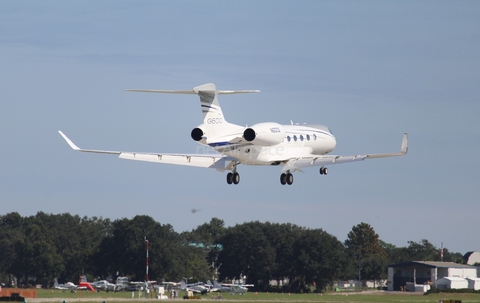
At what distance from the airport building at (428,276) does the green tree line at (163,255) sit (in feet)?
23.0

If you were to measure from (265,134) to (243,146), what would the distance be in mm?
1705

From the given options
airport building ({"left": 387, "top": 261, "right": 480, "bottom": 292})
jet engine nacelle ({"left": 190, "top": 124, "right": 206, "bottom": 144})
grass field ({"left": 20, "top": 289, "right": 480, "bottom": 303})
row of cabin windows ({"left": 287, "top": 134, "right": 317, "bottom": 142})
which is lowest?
grass field ({"left": 20, "top": 289, "right": 480, "bottom": 303})

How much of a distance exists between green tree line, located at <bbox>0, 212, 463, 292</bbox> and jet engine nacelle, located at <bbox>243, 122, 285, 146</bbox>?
5680 centimetres

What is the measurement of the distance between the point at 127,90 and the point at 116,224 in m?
68.6

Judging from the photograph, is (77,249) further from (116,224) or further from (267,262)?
(267,262)

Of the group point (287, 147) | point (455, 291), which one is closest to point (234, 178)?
point (287, 147)

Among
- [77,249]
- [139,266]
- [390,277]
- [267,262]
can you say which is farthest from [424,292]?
[77,249]

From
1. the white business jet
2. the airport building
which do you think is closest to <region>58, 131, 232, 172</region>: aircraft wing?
the white business jet

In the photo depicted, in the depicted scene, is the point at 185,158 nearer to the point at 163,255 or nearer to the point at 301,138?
the point at 301,138

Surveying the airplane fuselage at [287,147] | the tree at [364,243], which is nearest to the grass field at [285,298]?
the airplane fuselage at [287,147]

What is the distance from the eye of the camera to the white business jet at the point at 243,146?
53.1 m

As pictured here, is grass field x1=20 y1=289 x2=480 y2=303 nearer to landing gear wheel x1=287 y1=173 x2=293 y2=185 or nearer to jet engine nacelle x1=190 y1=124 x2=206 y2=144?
landing gear wheel x1=287 y1=173 x2=293 y2=185

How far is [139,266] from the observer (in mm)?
108438

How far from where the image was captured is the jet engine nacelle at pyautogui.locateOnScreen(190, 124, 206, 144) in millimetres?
52906
